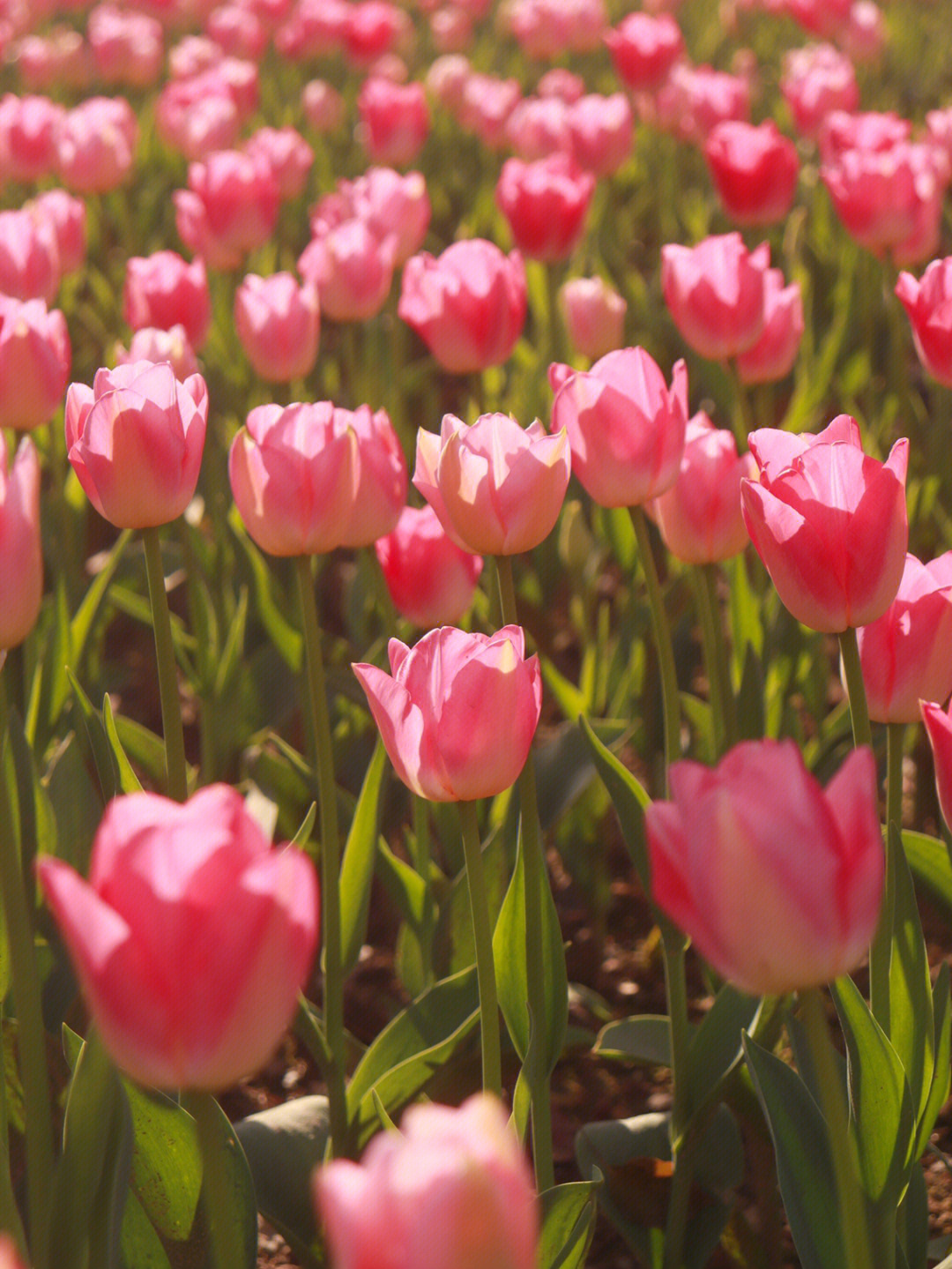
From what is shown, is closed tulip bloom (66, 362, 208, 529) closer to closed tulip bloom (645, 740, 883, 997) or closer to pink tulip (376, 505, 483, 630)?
pink tulip (376, 505, 483, 630)

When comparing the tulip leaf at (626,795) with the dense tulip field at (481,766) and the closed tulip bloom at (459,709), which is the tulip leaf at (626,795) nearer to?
the dense tulip field at (481,766)

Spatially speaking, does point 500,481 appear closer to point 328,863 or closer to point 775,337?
point 328,863

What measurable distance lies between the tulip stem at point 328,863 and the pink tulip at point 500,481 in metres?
0.14

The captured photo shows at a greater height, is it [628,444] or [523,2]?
[628,444]

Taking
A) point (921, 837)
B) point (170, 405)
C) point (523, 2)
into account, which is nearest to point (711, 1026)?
point (921, 837)

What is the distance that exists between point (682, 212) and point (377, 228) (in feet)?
4.90

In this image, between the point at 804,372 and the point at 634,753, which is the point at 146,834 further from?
the point at 804,372

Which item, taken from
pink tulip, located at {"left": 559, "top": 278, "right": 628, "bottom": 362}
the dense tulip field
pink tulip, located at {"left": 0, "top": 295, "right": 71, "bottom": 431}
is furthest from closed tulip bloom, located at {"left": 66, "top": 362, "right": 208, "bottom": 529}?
pink tulip, located at {"left": 559, "top": 278, "right": 628, "bottom": 362}

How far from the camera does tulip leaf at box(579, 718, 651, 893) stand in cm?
111

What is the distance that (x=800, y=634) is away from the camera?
166 cm

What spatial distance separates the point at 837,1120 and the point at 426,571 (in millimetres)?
738

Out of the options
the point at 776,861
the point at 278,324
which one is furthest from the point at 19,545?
the point at 278,324

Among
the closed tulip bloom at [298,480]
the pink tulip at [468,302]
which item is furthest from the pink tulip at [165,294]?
the closed tulip bloom at [298,480]

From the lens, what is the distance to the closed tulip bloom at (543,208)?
2.27 metres
